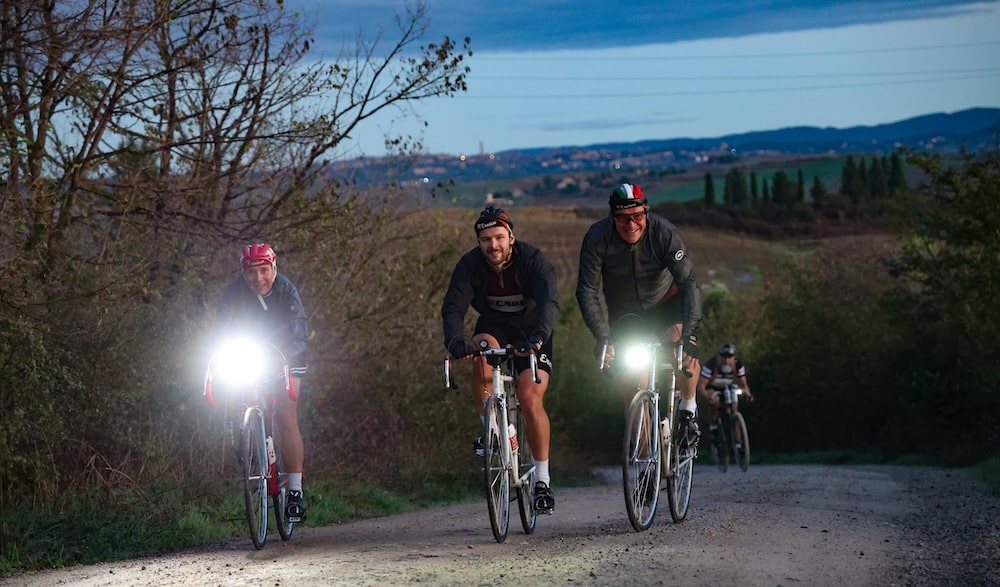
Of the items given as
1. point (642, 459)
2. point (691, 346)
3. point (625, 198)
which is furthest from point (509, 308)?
point (642, 459)

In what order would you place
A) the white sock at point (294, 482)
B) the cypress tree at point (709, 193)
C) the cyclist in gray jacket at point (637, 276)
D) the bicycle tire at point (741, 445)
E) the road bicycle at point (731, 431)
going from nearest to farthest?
the cyclist in gray jacket at point (637, 276)
the white sock at point (294, 482)
the road bicycle at point (731, 431)
the bicycle tire at point (741, 445)
the cypress tree at point (709, 193)

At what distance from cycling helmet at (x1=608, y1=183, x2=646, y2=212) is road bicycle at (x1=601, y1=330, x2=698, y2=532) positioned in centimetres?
106

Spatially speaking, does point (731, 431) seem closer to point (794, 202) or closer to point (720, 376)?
point (720, 376)

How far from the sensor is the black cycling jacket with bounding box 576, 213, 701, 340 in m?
10.2

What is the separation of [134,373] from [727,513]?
6562 millimetres

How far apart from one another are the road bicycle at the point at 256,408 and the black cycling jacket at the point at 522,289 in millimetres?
1391

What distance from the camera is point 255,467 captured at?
10.5 meters

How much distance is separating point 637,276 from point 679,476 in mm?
1722

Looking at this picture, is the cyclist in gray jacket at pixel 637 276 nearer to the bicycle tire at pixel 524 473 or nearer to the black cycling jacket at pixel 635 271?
the black cycling jacket at pixel 635 271

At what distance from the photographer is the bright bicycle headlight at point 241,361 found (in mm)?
10422

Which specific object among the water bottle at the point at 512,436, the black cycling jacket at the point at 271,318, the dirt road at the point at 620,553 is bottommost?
the dirt road at the point at 620,553

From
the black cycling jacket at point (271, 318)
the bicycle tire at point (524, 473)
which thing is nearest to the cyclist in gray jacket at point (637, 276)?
the bicycle tire at point (524, 473)

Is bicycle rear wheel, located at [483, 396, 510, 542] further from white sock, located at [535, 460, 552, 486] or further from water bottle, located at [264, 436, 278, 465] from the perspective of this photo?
water bottle, located at [264, 436, 278, 465]

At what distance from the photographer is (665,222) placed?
10.6 m
